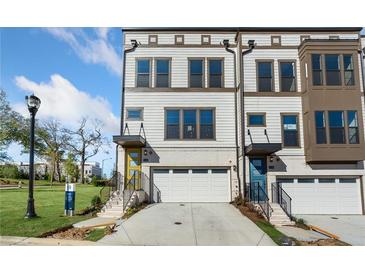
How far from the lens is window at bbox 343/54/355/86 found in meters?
13.2

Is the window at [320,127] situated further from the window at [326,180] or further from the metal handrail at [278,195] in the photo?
the metal handrail at [278,195]

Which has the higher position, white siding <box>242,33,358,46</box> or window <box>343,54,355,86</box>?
white siding <box>242,33,358,46</box>

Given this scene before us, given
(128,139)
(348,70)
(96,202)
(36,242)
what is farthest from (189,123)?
(36,242)

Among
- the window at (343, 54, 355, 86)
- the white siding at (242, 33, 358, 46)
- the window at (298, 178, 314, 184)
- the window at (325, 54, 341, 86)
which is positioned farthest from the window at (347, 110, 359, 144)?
the white siding at (242, 33, 358, 46)

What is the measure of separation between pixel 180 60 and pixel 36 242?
437 inches

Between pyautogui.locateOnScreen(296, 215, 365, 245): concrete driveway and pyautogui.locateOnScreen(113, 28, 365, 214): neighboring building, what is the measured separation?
82 centimetres

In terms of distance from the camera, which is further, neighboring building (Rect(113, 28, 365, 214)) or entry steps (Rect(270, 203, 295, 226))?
neighboring building (Rect(113, 28, 365, 214))

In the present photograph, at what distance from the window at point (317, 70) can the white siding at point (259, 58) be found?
0.88 m

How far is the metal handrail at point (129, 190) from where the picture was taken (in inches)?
446

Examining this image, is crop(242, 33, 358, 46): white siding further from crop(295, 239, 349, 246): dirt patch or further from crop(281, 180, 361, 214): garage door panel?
crop(295, 239, 349, 246): dirt patch

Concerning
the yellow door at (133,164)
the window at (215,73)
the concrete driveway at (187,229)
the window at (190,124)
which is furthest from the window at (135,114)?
the concrete driveway at (187,229)

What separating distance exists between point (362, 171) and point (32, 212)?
14.8m

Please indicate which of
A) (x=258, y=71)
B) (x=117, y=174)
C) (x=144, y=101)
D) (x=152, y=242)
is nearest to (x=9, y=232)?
(x=152, y=242)

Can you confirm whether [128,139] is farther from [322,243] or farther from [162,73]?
[322,243]
